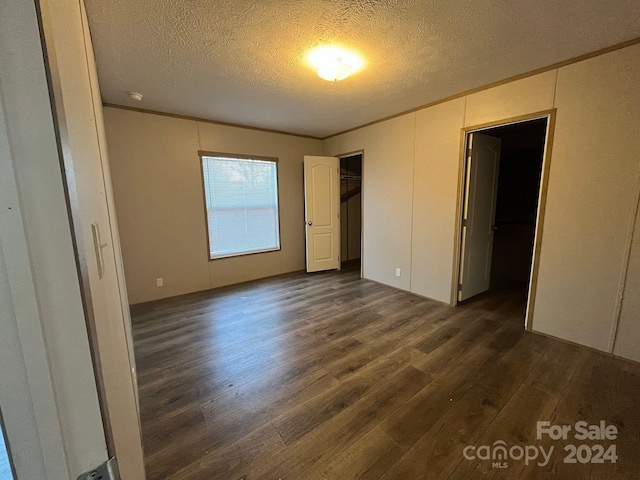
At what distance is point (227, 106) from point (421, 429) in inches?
146

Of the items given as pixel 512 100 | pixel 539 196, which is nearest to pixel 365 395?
pixel 539 196

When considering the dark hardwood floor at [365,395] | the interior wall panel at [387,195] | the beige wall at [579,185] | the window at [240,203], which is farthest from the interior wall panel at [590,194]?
the window at [240,203]

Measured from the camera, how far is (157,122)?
338 centimetres

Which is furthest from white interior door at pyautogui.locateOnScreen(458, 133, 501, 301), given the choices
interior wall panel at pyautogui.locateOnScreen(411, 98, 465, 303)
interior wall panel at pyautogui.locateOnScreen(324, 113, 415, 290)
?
interior wall panel at pyautogui.locateOnScreen(324, 113, 415, 290)

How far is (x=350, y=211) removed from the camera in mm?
5754

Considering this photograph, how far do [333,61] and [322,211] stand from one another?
277 cm

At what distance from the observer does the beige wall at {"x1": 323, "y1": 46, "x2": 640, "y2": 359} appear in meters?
2.04

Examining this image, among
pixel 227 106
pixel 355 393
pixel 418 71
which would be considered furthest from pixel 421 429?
pixel 227 106

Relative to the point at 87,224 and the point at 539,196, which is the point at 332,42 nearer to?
the point at 87,224

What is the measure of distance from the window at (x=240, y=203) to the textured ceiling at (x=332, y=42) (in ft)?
3.83

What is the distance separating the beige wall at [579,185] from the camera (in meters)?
2.04

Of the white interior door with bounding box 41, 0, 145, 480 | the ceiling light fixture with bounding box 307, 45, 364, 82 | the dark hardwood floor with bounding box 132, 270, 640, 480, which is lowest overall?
the dark hardwood floor with bounding box 132, 270, 640, 480

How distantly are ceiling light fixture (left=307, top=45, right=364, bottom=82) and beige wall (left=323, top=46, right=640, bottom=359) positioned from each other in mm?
1511

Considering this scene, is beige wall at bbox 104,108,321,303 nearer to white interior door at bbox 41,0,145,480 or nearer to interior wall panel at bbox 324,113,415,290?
interior wall panel at bbox 324,113,415,290
